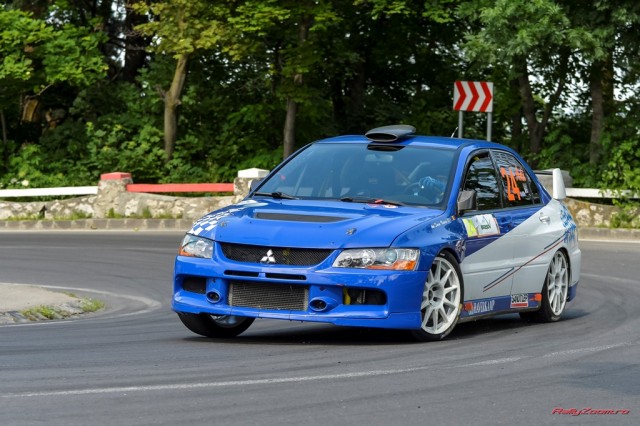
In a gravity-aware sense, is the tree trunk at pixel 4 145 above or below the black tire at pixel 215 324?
above

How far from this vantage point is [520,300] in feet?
39.8

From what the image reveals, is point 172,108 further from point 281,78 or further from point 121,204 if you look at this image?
point 121,204

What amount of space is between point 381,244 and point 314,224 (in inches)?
19.1

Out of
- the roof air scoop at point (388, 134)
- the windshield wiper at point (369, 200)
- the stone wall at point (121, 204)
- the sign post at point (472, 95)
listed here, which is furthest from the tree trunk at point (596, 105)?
the windshield wiper at point (369, 200)

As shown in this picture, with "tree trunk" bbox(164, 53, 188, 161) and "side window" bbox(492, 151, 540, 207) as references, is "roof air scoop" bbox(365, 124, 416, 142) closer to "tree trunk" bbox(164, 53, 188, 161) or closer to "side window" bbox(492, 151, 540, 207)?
"side window" bbox(492, 151, 540, 207)

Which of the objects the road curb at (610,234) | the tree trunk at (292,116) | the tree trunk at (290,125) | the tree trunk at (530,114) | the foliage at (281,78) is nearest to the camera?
the road curb at (610,234)

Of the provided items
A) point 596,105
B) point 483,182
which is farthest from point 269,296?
point 596,105

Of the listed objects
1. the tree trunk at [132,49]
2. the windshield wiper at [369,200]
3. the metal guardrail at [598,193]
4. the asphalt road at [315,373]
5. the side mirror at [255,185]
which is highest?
the tree trunk at [132,49]

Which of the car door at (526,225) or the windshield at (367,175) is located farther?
the car door at (526,225)

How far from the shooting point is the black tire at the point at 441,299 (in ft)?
34.5

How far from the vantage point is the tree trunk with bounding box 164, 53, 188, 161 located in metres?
35.0

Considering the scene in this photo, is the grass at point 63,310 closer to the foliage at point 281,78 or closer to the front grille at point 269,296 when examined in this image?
the front grille at point 269,296

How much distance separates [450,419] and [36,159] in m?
28.3

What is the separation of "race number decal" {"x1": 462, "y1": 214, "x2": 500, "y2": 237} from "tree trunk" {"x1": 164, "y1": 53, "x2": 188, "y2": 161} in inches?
935
